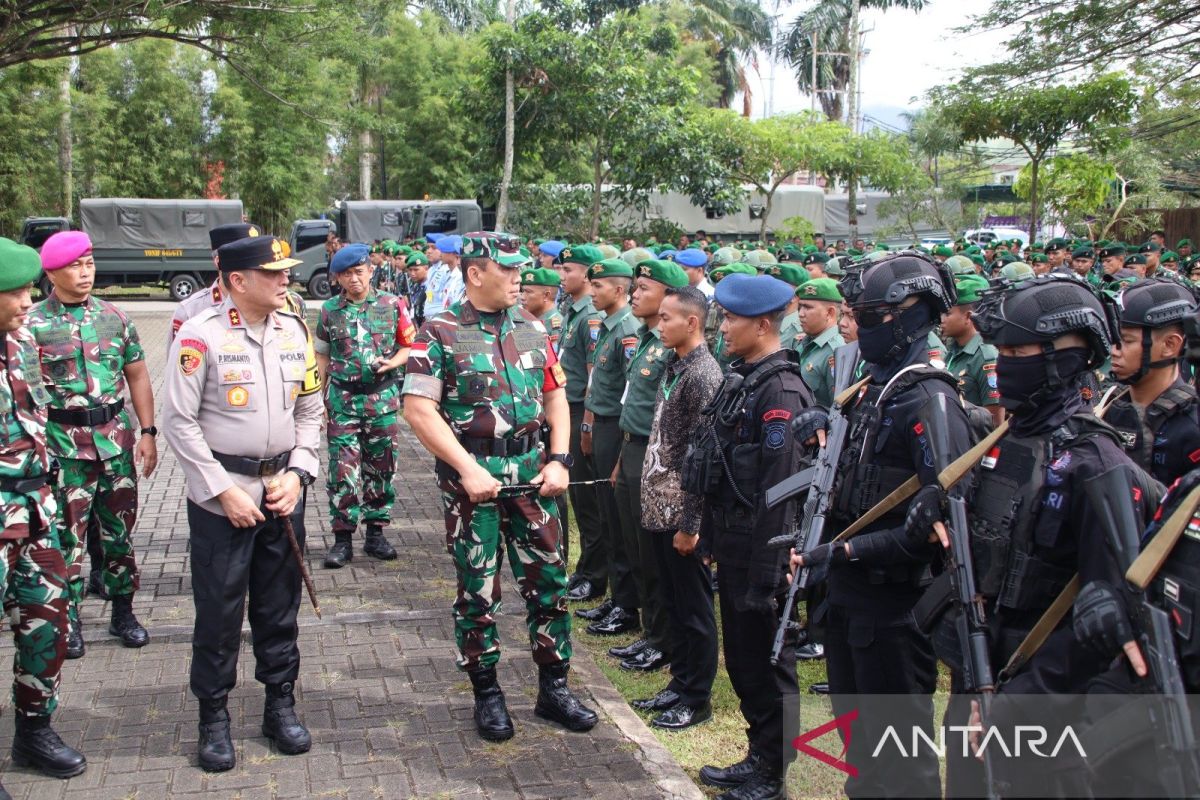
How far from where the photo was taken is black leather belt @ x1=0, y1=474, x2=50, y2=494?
4.13m

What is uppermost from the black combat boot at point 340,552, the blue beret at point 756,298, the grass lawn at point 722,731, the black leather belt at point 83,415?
the blue beret at point 756,298

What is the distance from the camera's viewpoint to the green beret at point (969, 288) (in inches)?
256

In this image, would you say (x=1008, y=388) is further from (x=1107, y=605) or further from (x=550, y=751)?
(x=550, y=751)

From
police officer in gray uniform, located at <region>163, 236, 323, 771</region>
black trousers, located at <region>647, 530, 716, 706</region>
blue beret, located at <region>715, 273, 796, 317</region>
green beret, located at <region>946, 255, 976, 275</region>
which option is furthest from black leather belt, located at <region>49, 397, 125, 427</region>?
green beret, located at <region>946, 255, 976, 275</region>

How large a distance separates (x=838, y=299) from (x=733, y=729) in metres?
2.78

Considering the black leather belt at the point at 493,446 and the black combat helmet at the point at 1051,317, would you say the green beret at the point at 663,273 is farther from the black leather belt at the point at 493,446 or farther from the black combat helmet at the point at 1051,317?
the black combat helmet at the point at 1051,317

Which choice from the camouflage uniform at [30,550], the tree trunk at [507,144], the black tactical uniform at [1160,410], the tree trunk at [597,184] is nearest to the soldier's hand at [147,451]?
the camouflage uniform at [30,550]

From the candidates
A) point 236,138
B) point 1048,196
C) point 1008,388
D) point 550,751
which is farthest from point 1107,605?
point 236,138

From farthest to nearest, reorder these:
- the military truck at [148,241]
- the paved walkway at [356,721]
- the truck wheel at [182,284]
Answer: the truck wheel at [182,284] → the military truck at [148,241] → the paved walkway at [356,721]

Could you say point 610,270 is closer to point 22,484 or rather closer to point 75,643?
point 22,484

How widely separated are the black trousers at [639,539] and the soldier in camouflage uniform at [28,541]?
2669mm

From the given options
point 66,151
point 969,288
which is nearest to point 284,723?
point 969,288

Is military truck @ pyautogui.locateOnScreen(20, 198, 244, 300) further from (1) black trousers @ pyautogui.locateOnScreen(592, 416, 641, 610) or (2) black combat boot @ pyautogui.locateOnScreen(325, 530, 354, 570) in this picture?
(1) black trousers @ pyautogui.locateOnScreen(592, 416, 641, 610)

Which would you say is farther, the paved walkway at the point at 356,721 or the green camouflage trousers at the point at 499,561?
the green camouflage trousers at the point at 499,561
